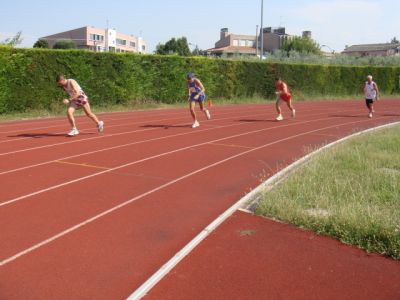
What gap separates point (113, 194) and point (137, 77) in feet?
56.5

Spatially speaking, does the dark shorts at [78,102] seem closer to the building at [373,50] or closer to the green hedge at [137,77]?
the green hedge at [137,77]

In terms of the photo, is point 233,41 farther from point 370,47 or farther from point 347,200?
point 347,200

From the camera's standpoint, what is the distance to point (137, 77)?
23750mm

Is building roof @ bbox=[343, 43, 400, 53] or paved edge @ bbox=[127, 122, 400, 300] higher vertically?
building roof @ bbox=[343, 43, 400, 53]

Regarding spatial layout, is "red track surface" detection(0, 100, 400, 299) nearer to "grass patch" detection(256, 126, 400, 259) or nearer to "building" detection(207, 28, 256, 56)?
"grass patch" detection(256, 126, 400, 259)

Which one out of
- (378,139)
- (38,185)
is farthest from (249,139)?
(38,185)

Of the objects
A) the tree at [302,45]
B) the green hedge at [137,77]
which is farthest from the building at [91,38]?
the green hedge at [137,77]

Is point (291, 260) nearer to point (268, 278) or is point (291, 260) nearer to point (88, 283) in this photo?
point (268, 278)

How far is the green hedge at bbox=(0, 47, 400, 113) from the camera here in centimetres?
1875

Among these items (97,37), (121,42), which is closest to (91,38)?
(97,37)

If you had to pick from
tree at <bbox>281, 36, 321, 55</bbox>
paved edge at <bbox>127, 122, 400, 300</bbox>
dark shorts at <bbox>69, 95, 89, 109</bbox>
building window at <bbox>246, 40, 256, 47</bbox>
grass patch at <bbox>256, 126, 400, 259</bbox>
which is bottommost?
paved edge at <bbox>127, 122, 400, 300</bbox>

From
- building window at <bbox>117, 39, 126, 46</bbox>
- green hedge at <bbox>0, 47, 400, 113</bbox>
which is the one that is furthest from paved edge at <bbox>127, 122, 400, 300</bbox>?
building window at <bbox>117, 39, 126, 46</bbox>

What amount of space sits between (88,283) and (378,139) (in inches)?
376

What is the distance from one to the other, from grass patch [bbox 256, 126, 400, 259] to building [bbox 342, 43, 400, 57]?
11634 centimetres
